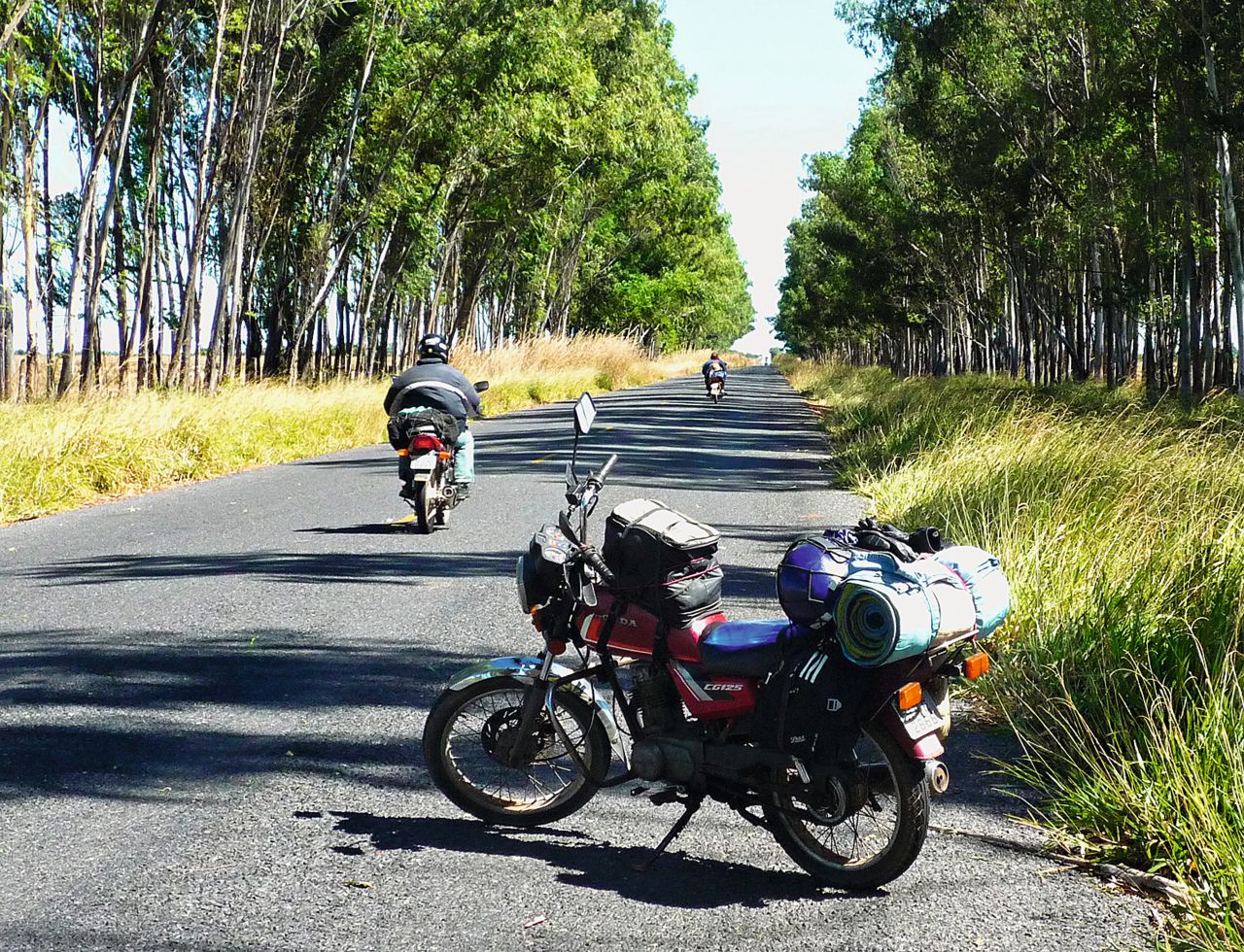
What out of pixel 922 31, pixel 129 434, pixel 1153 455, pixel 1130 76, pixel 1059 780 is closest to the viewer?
pixel 1059 780

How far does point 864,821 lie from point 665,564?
102cm

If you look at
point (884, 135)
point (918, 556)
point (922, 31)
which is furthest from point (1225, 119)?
point (884, 135)

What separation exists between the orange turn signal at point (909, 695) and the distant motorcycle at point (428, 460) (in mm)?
8191

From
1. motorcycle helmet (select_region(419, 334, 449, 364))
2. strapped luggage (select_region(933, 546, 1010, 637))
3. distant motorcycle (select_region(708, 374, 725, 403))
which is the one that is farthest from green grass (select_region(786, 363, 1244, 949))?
distant motorcycle (select_region(708, 374, 725, 403))

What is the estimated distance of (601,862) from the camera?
4.34 m

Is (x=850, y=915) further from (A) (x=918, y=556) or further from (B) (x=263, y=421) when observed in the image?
(B) (x=263, y=421)

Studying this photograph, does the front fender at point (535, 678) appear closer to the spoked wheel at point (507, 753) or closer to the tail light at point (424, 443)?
the spoked wheel at point (507, 753)

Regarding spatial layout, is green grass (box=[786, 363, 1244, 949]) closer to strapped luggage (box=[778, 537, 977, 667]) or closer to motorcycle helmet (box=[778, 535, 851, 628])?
strapped luggage (box=[778, 537, 977, 667])

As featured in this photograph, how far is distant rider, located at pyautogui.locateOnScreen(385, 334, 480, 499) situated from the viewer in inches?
483

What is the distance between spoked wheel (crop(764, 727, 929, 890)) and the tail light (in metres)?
8.04

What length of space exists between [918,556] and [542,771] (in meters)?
1.62

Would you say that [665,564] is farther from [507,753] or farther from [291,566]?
[291,566]

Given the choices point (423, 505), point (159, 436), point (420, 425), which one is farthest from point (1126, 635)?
point (159, 436)

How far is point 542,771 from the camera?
4758 millimetres
